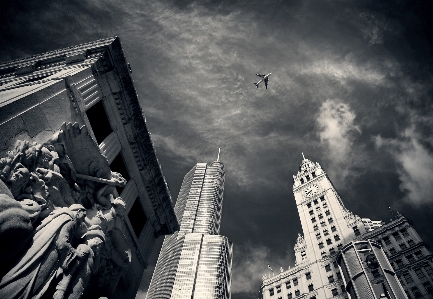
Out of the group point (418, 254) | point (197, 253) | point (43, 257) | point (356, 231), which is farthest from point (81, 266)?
point (197, 253)

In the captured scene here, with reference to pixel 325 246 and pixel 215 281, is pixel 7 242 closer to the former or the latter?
pixel 325 246

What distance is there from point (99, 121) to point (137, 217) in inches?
Result: 286

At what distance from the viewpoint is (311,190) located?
330ft

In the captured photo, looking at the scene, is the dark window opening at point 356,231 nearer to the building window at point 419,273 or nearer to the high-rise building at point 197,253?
the building window at point 419,273

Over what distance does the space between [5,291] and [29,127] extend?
208 inches

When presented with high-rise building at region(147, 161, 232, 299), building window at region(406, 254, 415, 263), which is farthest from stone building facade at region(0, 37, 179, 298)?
high-rise building at region(147, 161, 232, 299)

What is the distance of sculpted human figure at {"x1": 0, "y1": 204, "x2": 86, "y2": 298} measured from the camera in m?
7.18

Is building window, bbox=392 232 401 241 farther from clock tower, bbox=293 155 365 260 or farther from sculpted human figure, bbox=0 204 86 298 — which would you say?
sculpted human figure, bbox=0 204 86 298

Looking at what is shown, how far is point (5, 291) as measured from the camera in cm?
688

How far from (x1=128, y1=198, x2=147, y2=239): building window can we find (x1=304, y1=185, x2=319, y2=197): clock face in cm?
8933

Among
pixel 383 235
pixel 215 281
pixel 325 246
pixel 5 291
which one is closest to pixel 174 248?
pixel 215 281

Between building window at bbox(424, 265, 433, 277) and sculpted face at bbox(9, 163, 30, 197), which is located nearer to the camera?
sculpted face at bbox(9, 163, 30, 197)

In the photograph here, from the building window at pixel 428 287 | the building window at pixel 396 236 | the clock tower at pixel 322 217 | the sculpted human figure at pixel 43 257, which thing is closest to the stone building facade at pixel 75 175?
the sculpted human figure at pixel 43 257

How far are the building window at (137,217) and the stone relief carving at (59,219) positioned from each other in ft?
13.2
